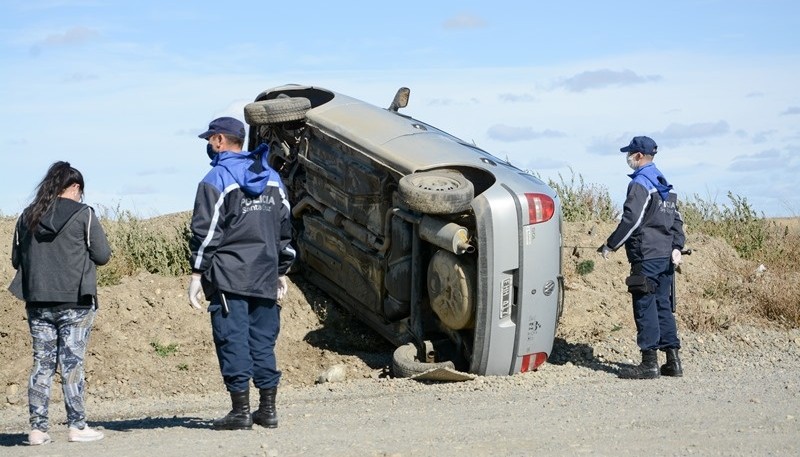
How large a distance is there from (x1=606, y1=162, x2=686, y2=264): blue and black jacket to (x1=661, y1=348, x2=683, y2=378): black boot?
2.74ft

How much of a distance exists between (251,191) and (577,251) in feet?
21.1

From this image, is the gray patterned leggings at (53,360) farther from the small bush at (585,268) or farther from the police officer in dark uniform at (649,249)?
the small bush at (585,268)

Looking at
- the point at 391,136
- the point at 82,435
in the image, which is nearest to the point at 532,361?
the point at 391,136

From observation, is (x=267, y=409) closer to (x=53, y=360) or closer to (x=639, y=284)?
(x=53, y=360)

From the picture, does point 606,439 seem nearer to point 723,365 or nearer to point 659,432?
point 659,432

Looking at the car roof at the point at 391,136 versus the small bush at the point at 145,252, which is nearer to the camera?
the car roof at the point at 391,136

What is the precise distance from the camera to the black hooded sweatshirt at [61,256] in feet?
23.9

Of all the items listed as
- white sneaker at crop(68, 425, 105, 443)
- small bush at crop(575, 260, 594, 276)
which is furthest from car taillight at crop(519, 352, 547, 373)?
white sneaker at crop(68, 425, 105, 443)

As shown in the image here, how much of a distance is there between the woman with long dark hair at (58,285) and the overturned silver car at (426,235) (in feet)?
9.08

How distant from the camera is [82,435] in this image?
7414mm

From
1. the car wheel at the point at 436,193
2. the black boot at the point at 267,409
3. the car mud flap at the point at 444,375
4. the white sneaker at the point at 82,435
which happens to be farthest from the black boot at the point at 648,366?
the white sneaker at the point at 82,435

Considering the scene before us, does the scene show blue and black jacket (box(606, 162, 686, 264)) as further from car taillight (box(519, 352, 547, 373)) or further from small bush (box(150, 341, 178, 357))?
small bush (box(150, 341, 178, 357))

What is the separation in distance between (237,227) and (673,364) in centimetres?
434

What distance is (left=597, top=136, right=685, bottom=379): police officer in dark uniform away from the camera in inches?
377
